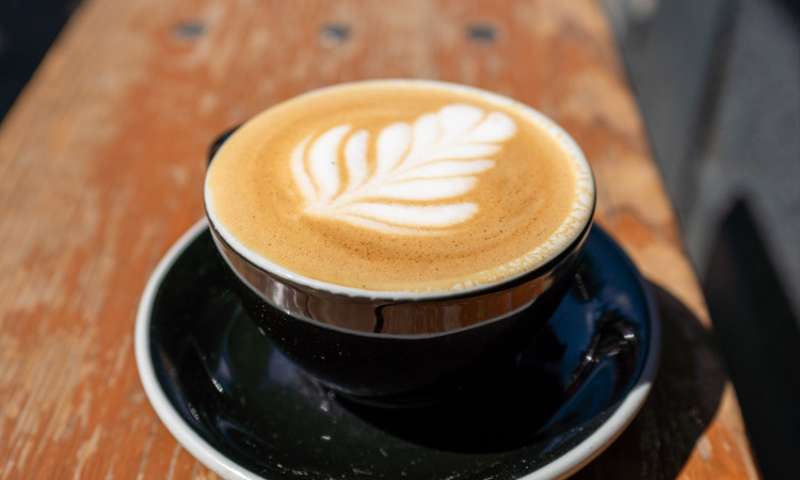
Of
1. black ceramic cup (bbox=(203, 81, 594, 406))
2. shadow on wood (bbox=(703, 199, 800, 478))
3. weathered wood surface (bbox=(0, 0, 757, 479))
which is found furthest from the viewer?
shadow on wood (bbox=(703, 199, 800, 478))

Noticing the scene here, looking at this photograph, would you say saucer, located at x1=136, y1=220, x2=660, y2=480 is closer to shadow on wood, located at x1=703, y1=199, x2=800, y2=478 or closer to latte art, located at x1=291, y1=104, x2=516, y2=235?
latte art, located at x1=291, y1=104, x2=516, y2=235

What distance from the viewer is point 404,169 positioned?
57cm

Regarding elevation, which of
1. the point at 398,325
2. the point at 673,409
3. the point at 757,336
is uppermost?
the point at 398,325

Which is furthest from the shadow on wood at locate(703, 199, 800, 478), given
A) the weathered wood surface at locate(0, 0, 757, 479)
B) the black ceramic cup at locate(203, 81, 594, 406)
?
the black ceramic cup at locate(203, 81, 594, 406)

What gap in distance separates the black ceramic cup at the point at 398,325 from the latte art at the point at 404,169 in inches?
2.7

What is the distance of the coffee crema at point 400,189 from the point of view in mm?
475

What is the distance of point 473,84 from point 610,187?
0.25m

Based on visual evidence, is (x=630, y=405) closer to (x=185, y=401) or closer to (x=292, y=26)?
(x=185, y=401)

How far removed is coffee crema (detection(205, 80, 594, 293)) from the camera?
475 mm

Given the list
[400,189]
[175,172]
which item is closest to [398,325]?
[400,189]

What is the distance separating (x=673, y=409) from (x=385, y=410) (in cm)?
21

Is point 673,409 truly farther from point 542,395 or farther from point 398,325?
point 398,325

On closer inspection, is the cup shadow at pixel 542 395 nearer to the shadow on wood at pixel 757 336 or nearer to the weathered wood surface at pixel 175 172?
the weathered wood surface at pixel 175 172

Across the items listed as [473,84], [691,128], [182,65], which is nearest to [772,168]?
[691,128]
